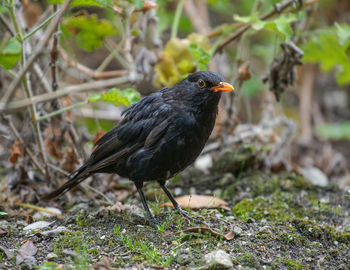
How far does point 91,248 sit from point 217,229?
1.03 meters

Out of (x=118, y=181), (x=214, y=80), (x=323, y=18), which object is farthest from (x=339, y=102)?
(x=214, y=80)

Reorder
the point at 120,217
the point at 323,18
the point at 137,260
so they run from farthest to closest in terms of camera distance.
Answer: the point at 323,18 → the point at 120,217 → the point at 137,260

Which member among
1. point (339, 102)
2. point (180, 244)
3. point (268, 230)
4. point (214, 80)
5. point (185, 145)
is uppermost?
point (214, 80)

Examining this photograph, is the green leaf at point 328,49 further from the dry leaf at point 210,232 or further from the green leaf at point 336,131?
the dry leaf at point 210,232

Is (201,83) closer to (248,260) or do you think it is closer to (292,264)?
(248,260)

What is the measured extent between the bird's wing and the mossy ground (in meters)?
0.51

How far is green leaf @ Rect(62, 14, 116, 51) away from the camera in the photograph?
5.30 m

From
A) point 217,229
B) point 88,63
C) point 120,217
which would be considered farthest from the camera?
point 88,63

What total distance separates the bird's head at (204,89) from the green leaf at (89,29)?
176 centimetres

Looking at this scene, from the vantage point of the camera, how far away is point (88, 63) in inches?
386

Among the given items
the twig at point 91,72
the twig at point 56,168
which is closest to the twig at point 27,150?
the twig at point 56,168

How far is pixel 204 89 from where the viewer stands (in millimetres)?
3996

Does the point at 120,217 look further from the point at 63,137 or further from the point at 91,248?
the point at 63,137

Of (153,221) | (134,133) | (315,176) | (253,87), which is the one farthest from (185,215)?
(253,87)
